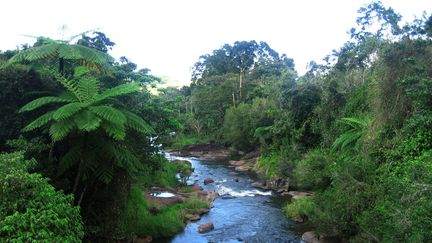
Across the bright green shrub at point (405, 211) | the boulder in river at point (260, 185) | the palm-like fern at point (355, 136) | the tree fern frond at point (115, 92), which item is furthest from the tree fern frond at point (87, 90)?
the boulder in river at point (260, 185)

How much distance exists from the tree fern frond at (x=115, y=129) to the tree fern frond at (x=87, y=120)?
21 cm

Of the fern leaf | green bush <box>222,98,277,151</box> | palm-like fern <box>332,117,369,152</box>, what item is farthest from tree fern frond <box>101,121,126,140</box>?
green bush <box>222,98,277,151</box>

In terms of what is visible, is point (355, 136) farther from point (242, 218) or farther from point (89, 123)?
point (89, 123)

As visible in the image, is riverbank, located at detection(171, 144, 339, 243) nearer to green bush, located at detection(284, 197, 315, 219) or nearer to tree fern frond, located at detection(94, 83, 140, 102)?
green bush, located at detection(284, 197, 315, 219)

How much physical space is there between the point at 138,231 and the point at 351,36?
17.1 meters

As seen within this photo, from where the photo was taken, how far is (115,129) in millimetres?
7531

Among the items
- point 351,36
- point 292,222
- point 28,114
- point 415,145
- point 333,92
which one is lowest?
point 292,222

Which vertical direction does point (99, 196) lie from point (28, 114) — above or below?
below

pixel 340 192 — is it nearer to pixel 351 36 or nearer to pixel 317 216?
pixel 317 216

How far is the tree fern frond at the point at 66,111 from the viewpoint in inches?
277

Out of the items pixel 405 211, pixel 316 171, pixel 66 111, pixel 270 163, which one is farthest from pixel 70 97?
pixel 270 163

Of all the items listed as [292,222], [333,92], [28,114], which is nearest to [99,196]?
[28,114]

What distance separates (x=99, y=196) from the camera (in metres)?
10.0

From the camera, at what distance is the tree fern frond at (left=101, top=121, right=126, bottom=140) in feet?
24.3
